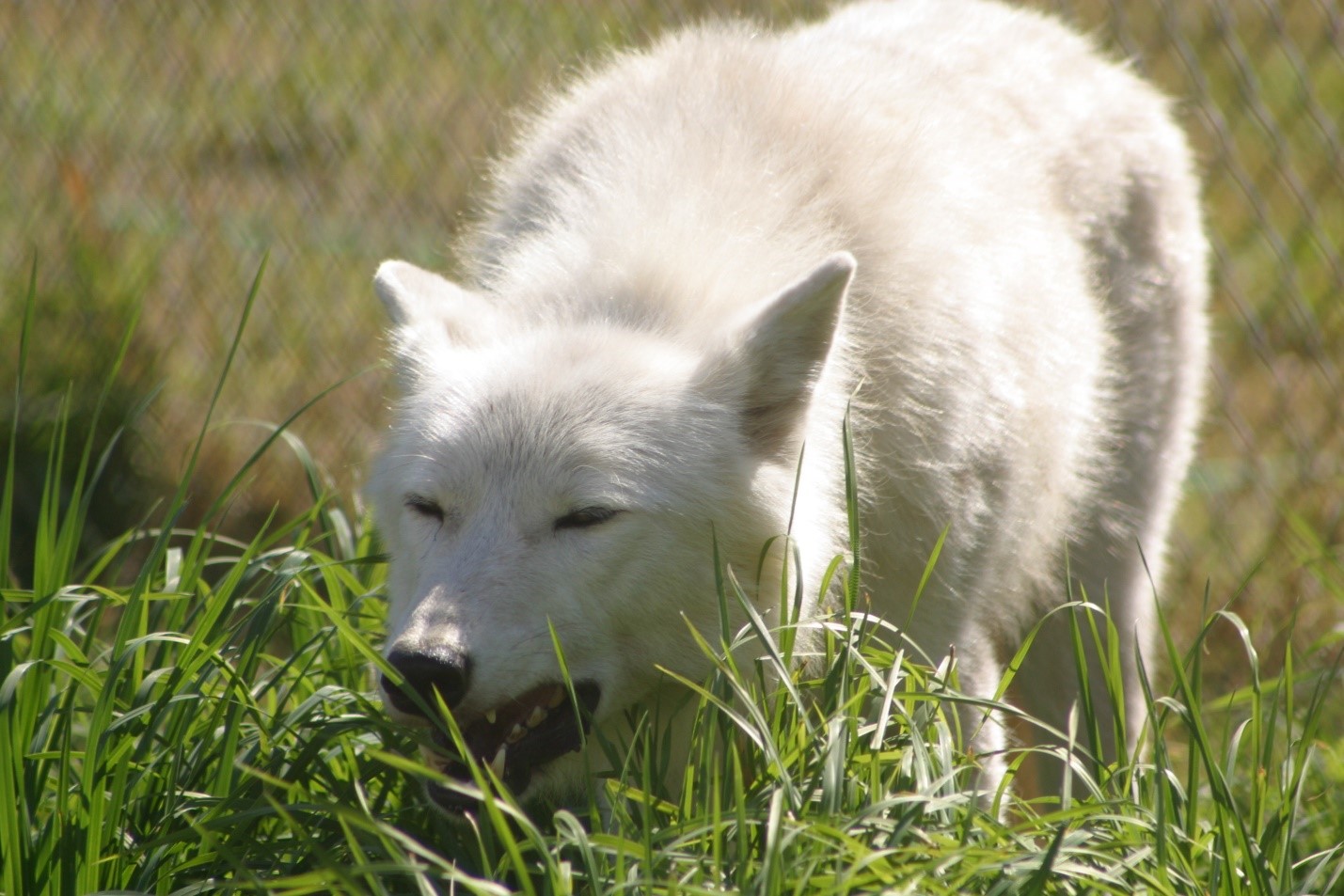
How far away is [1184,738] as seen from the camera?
4906 millimetres

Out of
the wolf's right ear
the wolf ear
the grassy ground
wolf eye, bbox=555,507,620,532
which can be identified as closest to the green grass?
the grassy ground

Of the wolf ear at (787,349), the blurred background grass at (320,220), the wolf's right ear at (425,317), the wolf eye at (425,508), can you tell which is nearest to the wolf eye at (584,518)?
the wolf eye at (425,508)

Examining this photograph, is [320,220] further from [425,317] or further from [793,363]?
[793,363]

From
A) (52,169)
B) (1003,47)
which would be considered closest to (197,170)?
(52,169)

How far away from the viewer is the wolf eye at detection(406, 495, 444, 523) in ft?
9.41

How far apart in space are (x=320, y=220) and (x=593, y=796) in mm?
4499

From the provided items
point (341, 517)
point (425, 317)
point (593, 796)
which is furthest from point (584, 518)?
point (341, 517)

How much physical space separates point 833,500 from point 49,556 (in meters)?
1.70

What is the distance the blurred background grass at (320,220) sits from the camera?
5.60 metres

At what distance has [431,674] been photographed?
2.54 metres

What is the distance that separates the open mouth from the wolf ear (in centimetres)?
67

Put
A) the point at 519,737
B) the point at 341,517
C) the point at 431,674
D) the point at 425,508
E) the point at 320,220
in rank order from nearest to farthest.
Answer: the point at 431,674
the point at 519,737
the point at 425,508
the point at 341,517
the point at 320,220

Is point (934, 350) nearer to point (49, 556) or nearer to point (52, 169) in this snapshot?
point (49, 556)

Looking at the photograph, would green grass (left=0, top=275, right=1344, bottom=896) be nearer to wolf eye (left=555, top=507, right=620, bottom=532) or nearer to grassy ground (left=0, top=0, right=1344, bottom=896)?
grassy ground (left=0, top=0, right=1344, bottom=896)
